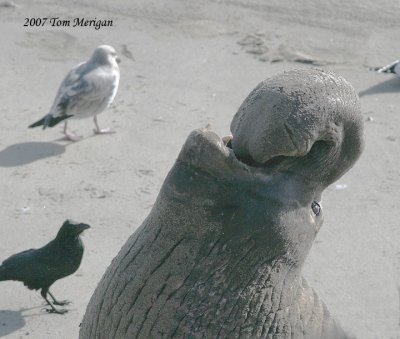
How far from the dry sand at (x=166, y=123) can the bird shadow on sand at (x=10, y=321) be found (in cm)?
1

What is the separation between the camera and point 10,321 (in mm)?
5891

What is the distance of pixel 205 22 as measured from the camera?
1116 cm

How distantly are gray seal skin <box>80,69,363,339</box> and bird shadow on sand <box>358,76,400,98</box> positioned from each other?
23.4ft

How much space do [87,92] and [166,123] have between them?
0.83m

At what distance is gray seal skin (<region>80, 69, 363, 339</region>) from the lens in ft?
8.33

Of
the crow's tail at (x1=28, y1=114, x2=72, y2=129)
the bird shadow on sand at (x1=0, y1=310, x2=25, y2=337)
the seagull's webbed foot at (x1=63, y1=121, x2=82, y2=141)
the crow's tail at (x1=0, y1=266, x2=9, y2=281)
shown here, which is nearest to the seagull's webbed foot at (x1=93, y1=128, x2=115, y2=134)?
the seagull's webbed foot at (x1=63, y1=121, x2=82, y2=141)

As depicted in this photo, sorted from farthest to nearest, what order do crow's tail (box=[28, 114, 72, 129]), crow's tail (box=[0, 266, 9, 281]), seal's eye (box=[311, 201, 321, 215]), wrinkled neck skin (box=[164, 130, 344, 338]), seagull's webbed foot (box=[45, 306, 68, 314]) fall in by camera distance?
crow's tail (box=[28, 114, 72, 129]) < seagull's webbed foot (box=[45, 306, 68, 314]) < crow's tail (box=[0, 266, 9, 281]) < seal's eye (box=[311, 201, 321, 215]) < wrinkled neck skin (box=[164, 130, 344, 338])

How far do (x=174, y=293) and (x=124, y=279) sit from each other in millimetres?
166

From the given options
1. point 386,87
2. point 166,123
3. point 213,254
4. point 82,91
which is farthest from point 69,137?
point 213,254

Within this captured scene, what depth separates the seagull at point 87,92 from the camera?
855 centimetres

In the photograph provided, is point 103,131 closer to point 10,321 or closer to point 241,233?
point 10,321

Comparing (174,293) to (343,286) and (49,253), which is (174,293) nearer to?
(49,253)

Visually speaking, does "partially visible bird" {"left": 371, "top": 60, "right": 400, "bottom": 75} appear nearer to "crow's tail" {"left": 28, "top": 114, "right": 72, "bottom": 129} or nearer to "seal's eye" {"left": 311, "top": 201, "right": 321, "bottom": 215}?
"crow's tail" {"left": 28, "top": 114, "right": 72, "bottom": 129}

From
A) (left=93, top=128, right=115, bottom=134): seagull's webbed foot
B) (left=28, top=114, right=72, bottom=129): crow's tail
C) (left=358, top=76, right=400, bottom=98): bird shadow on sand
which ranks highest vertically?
(left=358, top=76, right=400, bottom=98): bird shadow on sand
